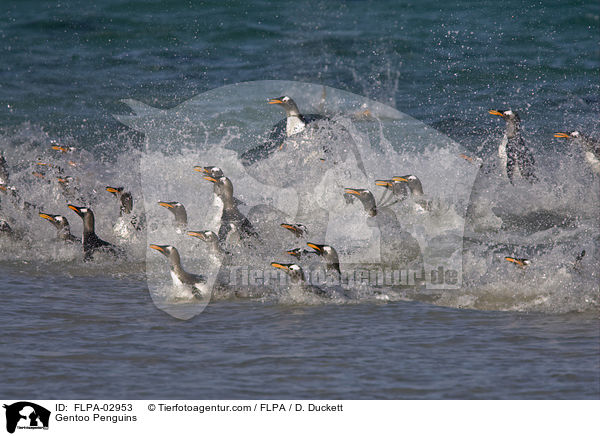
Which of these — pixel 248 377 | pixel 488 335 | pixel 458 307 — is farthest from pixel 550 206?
pixel 248 377

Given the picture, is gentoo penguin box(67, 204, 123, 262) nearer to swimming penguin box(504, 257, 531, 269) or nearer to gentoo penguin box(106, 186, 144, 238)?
gentoo penguin box(106, 186, 144, 238)

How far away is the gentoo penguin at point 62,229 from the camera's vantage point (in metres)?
9.45

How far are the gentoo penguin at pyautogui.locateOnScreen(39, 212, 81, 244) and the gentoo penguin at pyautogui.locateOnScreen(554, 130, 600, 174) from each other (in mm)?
5993

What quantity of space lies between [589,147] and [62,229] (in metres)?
6.51

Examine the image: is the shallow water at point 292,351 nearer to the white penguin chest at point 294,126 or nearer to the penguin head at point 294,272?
the penguin head at point 294,272

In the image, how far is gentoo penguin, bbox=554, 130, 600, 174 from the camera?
10.9m

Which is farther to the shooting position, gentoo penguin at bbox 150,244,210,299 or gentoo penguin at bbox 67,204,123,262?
gentoo penguin at bbox 67,204,123,262

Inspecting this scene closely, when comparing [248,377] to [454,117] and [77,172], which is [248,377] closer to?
[77,172]

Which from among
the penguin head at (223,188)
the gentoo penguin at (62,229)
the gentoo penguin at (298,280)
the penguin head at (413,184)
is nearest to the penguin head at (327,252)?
the gentoo penguin at (298,280)

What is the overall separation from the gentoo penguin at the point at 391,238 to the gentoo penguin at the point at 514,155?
6.77 ft

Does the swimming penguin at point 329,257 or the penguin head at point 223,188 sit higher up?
the penguin head at point 223,188

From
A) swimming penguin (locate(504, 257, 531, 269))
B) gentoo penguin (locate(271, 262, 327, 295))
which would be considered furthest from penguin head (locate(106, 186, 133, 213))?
swimming penguin (locate(504, 257, 531, 269))

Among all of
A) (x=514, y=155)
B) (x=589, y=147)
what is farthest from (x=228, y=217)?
(x=589, y=147)

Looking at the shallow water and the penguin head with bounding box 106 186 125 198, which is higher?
the penguin head with bounding box 106 186 125 198
